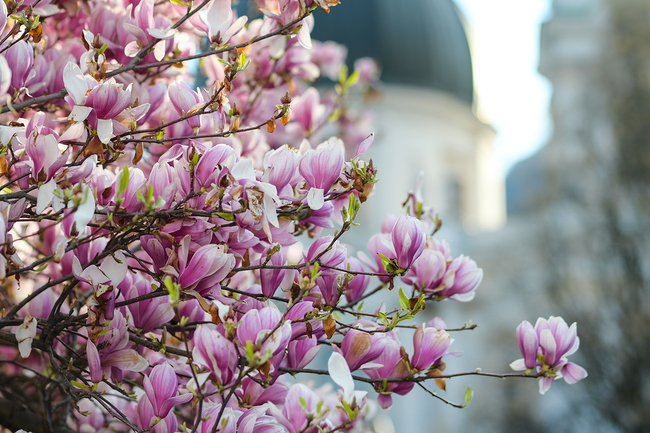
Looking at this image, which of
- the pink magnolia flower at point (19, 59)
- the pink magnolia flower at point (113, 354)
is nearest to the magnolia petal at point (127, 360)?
the pink magnolia flower at point (113, 354)

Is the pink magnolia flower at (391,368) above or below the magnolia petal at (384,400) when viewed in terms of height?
above

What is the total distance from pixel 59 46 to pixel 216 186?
126cm

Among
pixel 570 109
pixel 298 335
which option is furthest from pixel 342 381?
pixel 570 109

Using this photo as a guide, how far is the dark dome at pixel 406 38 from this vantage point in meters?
20.8

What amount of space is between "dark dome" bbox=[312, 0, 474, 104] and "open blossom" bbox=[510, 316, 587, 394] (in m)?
19.1

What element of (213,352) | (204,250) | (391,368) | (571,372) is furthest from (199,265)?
(571,372)

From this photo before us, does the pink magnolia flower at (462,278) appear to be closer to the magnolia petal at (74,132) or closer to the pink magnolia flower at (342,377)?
the pink magnolia flower at (342,377)

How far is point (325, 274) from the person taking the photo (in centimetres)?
154

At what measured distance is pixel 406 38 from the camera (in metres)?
A: 21.7

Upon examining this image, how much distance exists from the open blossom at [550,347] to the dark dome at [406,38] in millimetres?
19121

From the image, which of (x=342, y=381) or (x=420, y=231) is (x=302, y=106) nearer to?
(x=420, y=231)

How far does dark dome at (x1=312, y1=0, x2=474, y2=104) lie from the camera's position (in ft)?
68.2

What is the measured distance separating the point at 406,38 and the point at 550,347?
21.2 m

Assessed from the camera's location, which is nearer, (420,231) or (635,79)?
(420,231)
